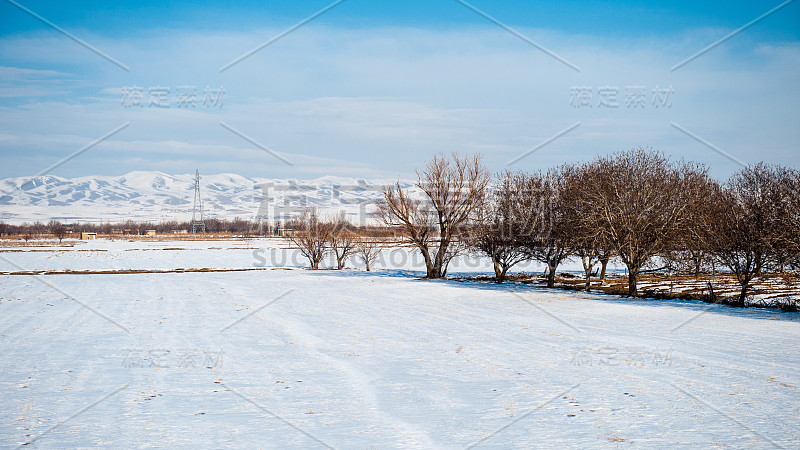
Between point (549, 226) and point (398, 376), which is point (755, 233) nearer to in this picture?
point (549, 226)

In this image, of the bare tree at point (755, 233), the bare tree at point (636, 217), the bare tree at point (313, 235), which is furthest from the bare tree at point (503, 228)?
the bare tree at point (313, 235)

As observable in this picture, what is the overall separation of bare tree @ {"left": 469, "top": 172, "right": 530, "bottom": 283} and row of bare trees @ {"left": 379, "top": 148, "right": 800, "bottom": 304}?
0.07 metres

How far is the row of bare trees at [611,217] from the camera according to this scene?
927 inches

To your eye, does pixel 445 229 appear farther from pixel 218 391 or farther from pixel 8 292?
pixel 218 391

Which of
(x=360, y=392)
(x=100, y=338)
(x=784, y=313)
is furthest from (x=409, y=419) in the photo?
(x=784, y=313)

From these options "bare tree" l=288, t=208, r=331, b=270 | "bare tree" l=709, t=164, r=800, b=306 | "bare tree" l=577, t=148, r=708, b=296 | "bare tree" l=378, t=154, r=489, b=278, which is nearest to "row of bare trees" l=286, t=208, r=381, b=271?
"bare tree" l=288, t=208, r=331, b=270

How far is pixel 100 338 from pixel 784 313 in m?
22.7

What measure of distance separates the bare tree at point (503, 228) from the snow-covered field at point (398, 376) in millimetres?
11620

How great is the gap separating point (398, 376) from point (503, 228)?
24.7 m

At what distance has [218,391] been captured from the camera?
10.1m

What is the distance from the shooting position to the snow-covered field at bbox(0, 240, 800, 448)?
7.91m

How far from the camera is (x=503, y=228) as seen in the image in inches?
1374

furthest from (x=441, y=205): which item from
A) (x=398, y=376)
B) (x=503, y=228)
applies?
(x=398, y=376)

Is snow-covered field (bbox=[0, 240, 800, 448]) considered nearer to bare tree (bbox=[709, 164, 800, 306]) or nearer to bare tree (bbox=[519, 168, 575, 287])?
bare tree (bbox=[709, 164, 800, 306])
